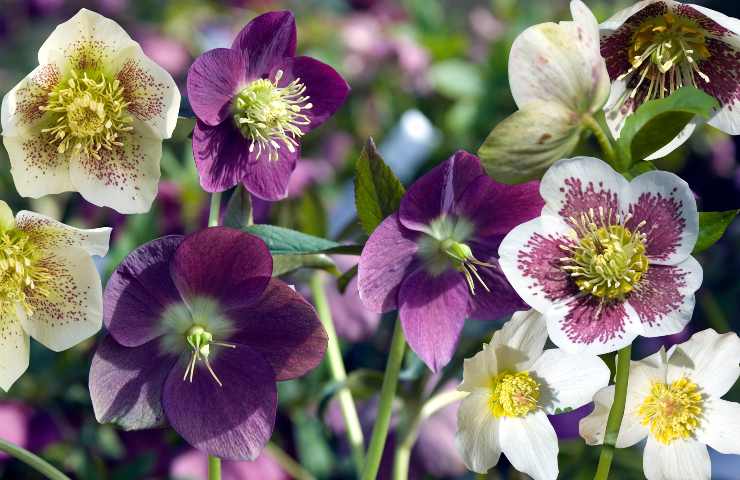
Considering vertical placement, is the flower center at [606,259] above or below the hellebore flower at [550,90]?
below

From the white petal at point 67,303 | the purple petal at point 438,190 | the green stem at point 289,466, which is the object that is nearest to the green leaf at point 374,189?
the purple petal at point 438,190

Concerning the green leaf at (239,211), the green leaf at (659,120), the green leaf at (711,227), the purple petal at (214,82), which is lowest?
the green leaf at (239,211)

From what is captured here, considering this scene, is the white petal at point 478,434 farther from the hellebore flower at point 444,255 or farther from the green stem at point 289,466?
the green stem at point 289,466

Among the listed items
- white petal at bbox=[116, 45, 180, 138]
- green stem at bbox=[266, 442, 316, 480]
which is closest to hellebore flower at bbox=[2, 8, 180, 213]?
white petal at bbox=[116, 45, 180, 138]

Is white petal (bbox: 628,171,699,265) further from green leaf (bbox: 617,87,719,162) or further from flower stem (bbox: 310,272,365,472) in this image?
flower stem (bbox: 310,272,365,472)

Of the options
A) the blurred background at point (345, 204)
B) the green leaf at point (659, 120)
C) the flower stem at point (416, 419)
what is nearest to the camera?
the green leaf at point (659, 120)

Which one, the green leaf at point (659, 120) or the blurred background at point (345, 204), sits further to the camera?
the blurred background at point (345, 204)

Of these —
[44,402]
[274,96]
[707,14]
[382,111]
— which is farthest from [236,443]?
[382,111]

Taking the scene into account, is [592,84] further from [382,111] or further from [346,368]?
[382,111]
